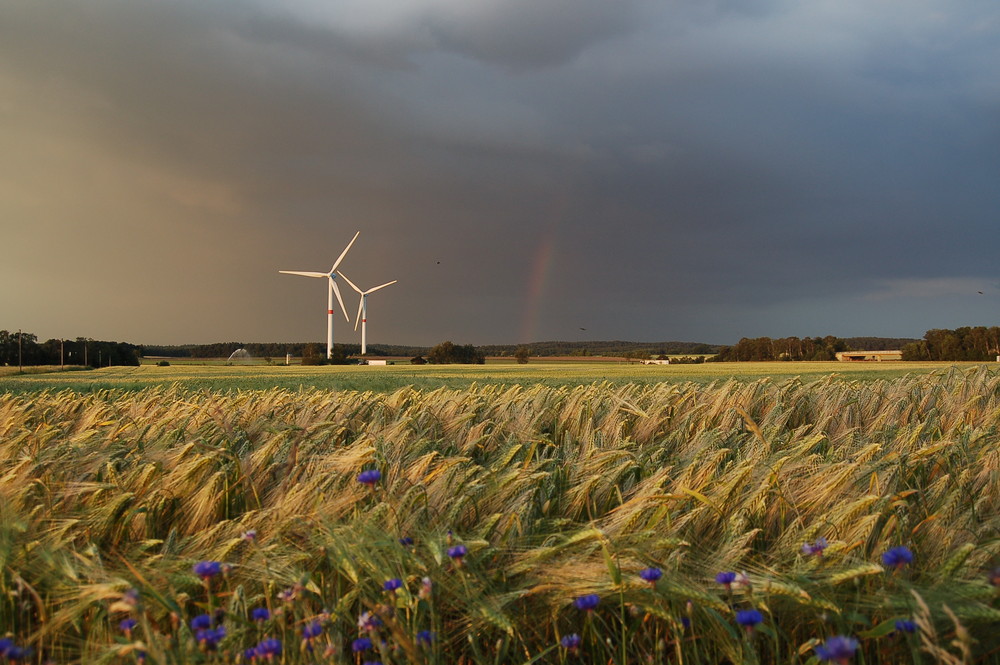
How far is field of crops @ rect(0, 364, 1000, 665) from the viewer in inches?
75.1

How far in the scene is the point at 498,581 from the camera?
222 cm

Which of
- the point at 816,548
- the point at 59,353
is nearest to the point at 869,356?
the point at 816,548

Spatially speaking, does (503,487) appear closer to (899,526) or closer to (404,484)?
(404,484)

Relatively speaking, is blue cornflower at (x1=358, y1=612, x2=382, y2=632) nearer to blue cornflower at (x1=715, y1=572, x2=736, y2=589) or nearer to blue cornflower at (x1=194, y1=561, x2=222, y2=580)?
blue cornflower at (x1=194, y1=561, x2=222, y2=580)

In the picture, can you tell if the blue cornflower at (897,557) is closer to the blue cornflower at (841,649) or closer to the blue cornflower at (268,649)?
the blue cornflower at (841,649)

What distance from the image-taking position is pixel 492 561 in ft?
7.59

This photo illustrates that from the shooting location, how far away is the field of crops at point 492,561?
1908 mm

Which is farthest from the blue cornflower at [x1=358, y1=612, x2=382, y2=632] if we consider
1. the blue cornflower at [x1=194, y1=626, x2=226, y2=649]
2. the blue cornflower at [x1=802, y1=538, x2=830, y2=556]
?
the blue cornflower at [x1=802, y1=538, x2=830, y2=556]

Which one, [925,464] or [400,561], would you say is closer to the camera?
[400,561]

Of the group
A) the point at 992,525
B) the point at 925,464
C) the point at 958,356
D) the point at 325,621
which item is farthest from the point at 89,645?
the point at 958,356

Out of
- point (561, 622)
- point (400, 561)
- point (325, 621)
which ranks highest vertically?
point (400, 561)

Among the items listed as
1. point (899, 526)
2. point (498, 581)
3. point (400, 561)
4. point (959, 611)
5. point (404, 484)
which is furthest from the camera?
point (404, 484)

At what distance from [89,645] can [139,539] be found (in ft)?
2.94

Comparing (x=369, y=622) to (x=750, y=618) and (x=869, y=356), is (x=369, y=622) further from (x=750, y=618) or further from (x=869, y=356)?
(x=869, y=356)
